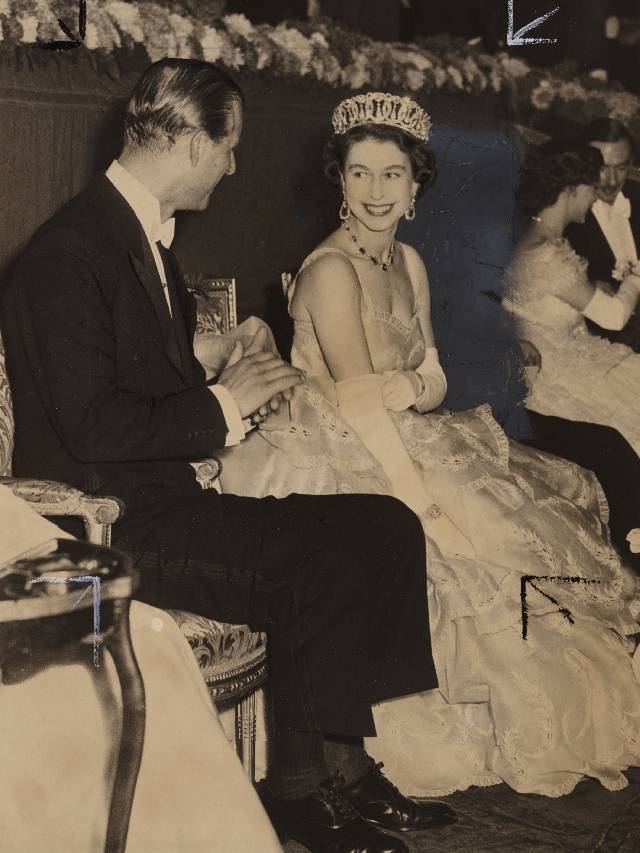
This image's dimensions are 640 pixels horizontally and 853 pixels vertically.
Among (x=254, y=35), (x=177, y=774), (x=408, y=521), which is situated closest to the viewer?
(x=177, y=774)

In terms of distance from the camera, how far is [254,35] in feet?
10.9

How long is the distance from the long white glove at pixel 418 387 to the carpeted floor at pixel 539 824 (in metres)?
1.13

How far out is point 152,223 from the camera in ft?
9.50

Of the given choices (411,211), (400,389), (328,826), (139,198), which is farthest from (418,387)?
(328,826)

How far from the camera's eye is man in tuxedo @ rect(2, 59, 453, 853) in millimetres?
2686

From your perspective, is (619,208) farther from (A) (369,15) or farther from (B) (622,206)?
(A) (369,15)

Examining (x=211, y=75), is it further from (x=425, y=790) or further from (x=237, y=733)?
(x=425, y=790)

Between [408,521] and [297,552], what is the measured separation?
30cm

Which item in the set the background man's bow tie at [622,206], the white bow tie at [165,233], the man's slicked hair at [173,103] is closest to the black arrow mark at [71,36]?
the man's slicked hair at [173,103]

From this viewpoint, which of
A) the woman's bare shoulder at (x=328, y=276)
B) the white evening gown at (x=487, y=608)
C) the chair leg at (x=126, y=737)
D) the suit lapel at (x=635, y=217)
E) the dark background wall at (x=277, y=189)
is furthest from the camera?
the suit lapel at (x=635, y=217)

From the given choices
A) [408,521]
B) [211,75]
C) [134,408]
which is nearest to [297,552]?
[408,521]

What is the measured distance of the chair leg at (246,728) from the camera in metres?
2.93

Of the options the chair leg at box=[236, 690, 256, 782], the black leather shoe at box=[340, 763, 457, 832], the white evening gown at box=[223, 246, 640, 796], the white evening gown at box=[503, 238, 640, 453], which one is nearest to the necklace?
the white evening gown at box=[223, 246, 640, 796]

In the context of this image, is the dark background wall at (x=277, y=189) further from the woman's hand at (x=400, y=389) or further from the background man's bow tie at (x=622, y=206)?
the background man's bow tie at (x=622, y=206)
